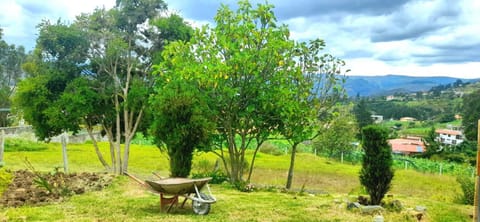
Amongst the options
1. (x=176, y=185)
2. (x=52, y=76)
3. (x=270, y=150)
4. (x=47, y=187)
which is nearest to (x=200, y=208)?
(x=176, y=185)

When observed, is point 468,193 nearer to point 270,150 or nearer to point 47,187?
point 47,187

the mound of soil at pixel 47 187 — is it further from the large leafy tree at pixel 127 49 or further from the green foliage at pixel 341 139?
the green foliage at pixel 341 139

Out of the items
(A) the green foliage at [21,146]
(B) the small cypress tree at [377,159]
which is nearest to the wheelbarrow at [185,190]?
(B) the small cypress tree at [377,159]

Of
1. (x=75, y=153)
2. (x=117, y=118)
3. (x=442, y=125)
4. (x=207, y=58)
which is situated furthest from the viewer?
(x=442, y=125)

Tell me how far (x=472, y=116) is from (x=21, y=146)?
45588 mm

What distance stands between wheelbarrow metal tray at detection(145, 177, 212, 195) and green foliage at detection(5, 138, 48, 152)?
20291 mm

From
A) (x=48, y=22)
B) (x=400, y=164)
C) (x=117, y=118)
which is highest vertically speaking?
(x=48, y=22)

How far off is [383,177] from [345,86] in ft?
19.8

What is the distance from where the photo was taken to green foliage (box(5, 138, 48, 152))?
82.7 feet

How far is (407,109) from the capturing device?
94.2m

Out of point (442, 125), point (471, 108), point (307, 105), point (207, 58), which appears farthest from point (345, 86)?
point (442, 125)

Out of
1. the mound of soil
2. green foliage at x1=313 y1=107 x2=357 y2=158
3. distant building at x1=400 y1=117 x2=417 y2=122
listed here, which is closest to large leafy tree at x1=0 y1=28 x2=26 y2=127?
green foliage at x1=313 y1=107 x2=357 y2=158

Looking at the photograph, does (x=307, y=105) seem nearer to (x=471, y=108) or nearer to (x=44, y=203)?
(x=44, y=203)

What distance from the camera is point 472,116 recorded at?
164 ft
